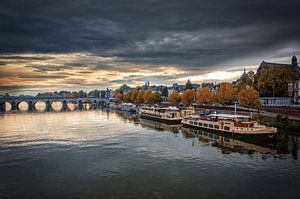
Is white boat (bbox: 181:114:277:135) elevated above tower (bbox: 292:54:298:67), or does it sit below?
below

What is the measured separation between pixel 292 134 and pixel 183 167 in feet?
125

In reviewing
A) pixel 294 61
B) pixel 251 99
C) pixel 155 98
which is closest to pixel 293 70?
pixel 294 61

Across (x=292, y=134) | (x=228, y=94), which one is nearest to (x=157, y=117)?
(x=228, y=94)

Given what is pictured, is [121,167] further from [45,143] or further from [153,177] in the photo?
[45,143]

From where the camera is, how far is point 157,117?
109625 millimetres

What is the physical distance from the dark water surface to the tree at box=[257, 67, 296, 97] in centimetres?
5783

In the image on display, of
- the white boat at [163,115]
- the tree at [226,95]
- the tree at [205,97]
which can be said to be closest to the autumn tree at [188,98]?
the tree at [205,97]

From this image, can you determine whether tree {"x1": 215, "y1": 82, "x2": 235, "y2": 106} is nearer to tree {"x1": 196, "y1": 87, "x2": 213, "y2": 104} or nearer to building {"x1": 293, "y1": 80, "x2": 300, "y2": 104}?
tree {"x1": 196, "y1": 87, "x2": 213, "y2": 104}

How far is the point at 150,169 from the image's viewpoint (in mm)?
39969

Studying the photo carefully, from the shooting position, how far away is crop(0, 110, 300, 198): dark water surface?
3178 cm

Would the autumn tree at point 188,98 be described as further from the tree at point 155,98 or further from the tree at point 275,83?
the tree at point 275,83

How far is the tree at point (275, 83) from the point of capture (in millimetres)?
115375

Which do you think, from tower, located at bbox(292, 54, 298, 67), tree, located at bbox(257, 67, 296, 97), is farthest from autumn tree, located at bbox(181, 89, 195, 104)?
tower, located at bbox(292, 54, 298, 67)

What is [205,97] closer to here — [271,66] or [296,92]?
[271,66]
